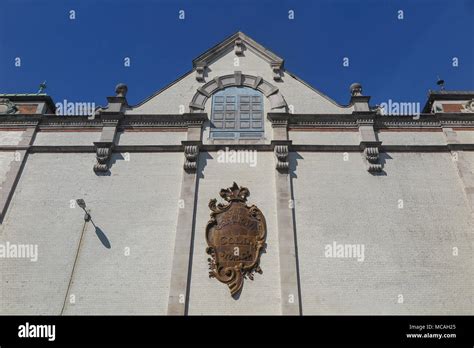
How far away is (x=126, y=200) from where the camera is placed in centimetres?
1549

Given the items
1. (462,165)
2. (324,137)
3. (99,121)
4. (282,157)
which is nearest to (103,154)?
(99,121)

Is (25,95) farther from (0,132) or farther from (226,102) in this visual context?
(226,102)

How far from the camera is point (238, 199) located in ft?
50.1

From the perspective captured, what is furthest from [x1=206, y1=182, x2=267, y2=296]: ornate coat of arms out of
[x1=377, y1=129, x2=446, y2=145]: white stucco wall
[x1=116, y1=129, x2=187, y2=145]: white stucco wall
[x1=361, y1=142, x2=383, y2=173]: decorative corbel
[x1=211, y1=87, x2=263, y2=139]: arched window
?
[x1=377, y1=129, x2=446, y2=145]: white stucco wall

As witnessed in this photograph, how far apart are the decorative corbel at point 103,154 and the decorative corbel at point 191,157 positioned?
10.5 feet

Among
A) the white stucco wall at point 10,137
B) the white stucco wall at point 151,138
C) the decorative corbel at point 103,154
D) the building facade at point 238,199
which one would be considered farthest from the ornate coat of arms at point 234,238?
the white stucco wall at point 10,137

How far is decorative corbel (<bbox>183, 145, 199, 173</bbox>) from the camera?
1609 centimetres

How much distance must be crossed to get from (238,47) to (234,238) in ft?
34.2

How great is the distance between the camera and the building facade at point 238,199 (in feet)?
44.3

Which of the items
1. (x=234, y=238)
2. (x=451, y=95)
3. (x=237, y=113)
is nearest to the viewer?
(x=234, y=238)

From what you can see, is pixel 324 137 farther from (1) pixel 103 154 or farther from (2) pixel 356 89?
(1) pixel 103 154

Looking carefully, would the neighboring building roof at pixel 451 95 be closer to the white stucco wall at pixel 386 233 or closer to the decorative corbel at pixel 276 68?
the white stucco wall at pixel 386 233

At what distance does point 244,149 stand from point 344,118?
475 centimetres

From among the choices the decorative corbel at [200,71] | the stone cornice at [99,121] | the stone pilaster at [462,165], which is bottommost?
the stone pilaster at [462,165]
